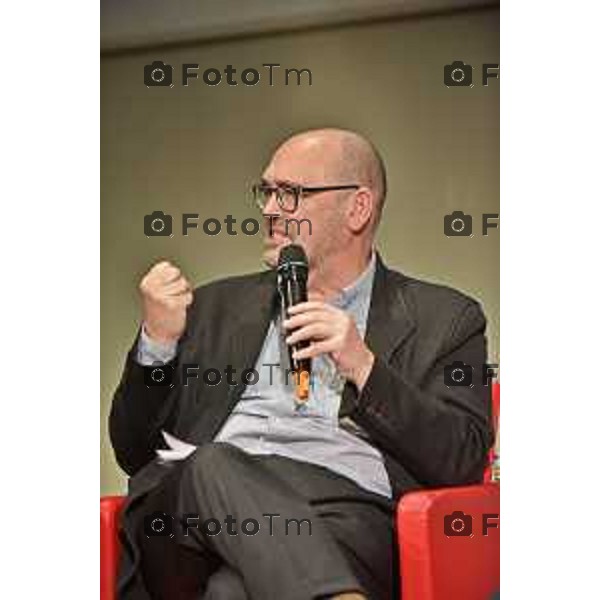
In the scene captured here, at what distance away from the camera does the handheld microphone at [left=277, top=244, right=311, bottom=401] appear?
244cm

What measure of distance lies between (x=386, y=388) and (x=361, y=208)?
1.04ft

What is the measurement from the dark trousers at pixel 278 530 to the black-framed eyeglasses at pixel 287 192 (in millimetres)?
433

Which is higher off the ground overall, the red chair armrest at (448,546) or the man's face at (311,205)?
the man's face at (311,205)

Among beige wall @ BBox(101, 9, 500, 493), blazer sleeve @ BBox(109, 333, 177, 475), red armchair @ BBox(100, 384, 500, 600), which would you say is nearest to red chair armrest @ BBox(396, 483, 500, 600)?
red armchair @ BBox(100, 384, 500, 600)

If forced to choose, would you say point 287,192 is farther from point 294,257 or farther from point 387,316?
point 387,316

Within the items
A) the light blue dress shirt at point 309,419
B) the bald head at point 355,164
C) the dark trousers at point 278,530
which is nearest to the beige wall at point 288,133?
the bald head at point 355,164

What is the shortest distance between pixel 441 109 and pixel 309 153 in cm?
24

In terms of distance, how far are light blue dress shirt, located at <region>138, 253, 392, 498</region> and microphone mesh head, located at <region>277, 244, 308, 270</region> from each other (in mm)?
90

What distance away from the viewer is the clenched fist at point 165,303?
2.55m

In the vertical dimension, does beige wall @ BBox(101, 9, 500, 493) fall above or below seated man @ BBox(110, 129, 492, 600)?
above

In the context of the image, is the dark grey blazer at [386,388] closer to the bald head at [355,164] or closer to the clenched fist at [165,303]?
the clenched fist at [165,303]

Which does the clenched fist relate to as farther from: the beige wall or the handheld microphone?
the handheld microphone
